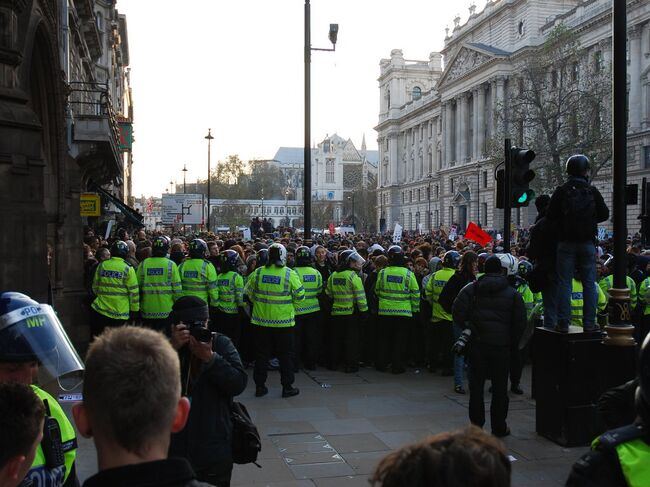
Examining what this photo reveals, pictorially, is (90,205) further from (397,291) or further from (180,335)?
(180,335)

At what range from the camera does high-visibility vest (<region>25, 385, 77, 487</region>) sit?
2.49m

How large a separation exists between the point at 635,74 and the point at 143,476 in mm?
57500

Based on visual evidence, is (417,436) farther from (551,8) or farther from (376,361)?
(551,8)

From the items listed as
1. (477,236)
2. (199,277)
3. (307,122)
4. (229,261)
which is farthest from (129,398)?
(477,236)

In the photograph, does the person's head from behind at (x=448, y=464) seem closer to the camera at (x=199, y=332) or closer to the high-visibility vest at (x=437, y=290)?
the camera at (x=199, y=332)

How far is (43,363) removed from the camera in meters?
2.90

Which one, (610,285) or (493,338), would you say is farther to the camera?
(610,285)

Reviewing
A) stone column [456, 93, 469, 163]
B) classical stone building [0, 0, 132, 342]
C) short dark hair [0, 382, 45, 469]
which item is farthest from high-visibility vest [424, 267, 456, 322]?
stone column [456, 93, 469, 163]

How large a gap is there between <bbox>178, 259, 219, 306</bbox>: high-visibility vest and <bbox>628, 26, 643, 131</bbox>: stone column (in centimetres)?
4873

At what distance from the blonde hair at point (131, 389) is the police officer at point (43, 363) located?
0.79 m

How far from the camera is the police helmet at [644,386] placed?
89.7 inches

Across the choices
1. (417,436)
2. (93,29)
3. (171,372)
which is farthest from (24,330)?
(93,29)

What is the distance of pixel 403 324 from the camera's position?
35.0ft

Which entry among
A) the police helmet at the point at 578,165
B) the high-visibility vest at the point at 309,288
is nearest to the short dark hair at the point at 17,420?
the police helmet at the point at 578,165
